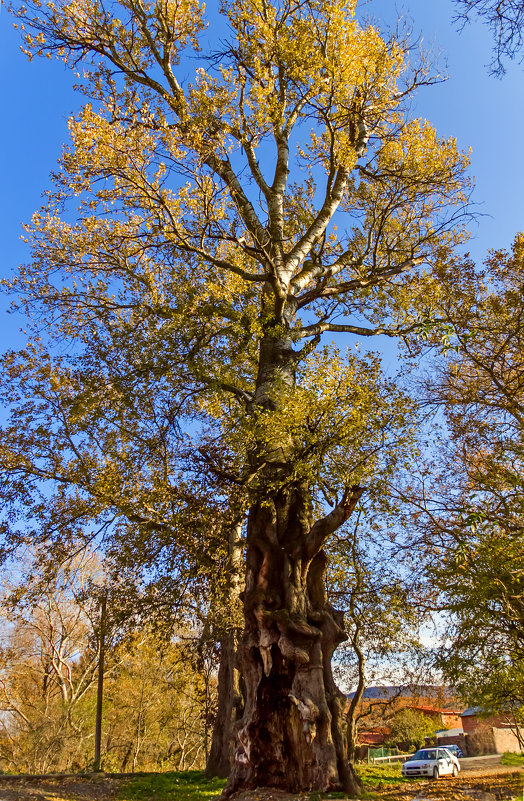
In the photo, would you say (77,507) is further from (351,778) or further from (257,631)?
(351,778)

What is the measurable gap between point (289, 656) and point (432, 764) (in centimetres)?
1573

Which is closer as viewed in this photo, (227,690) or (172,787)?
(172,787)

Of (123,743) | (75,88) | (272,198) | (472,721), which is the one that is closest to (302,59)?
(272,198)

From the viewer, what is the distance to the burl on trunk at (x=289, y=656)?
294 inches

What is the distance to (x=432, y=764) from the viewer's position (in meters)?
19.2

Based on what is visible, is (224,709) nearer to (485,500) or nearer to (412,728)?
(485,500)

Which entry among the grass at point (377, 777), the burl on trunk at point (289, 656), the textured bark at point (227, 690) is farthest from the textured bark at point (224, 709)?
the burl on trunk at point (289, 656)

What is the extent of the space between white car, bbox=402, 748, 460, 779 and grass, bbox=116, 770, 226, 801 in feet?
28.5

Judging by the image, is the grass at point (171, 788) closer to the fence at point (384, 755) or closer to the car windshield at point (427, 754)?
the car windshield at point (427, 754)

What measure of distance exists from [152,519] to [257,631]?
3.56 meters

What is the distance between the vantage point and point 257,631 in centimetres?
823

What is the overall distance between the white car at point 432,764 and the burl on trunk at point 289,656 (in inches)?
570

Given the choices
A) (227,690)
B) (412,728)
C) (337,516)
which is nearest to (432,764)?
(227,690)

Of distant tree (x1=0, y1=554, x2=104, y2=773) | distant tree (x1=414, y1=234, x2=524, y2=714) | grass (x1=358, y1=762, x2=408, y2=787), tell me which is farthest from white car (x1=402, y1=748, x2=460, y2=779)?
distant tree (x1=0, y1=554, x2=104, y2=773)
